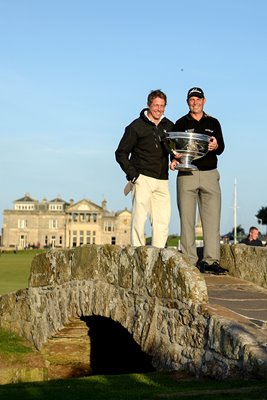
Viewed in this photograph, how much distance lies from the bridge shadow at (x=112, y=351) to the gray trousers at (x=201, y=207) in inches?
109

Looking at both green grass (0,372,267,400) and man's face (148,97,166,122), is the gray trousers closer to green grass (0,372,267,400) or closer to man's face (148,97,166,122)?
man's face (148,97,166,122)

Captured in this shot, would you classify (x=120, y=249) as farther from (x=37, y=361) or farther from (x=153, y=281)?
(x=37, y=361)

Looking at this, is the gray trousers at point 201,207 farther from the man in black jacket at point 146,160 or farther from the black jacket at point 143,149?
the black jacket at point 143,149

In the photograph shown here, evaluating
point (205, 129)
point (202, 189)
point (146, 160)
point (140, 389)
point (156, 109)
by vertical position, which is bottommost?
point (140, 389)

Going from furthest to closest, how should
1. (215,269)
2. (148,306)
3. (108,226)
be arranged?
(108,226) → (215,269) → (148,306)

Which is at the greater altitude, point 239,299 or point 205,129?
point 205,129

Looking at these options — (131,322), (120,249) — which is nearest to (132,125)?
(120,249)

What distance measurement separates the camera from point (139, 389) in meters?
6.92

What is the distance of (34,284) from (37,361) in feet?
5.12

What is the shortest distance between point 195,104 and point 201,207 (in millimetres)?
1463

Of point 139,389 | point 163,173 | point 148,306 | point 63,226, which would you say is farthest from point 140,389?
point 63,226

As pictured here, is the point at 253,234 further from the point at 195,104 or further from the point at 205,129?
the point at 195,104

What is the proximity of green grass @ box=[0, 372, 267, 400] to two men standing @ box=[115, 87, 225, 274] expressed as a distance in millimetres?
→ 2683

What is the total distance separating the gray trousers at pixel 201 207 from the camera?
10.1 m
